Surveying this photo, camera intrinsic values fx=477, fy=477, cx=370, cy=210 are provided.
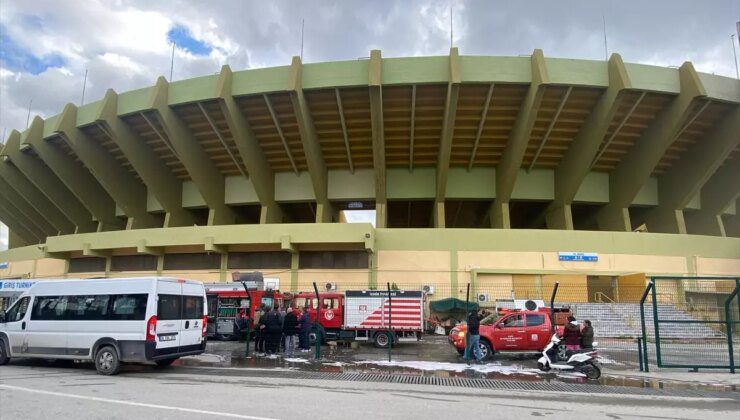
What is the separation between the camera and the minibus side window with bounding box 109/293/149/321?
35.6 ft

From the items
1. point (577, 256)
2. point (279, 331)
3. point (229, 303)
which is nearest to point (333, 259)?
point (229, 303)

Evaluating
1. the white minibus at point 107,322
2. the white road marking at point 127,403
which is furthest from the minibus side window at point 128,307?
the white road marking at point 127,403

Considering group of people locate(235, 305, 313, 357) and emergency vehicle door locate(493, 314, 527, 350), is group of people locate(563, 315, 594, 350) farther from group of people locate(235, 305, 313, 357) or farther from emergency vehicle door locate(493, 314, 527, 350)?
group of people locate(235, 305, 313, 357)

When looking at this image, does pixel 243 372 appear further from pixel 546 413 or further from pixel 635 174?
pixel 635 174

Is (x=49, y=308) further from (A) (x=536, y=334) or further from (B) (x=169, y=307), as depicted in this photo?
(A) (x=536, y=334)

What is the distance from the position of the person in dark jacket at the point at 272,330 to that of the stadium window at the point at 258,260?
1233 centimetres

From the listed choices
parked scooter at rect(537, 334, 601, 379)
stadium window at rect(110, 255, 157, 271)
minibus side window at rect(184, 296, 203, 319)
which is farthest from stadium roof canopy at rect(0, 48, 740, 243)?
parked scooter at rect(537, 334, 601, 379)

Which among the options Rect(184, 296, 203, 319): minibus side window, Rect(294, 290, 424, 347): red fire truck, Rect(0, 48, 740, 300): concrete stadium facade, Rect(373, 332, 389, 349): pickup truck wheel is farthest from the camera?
Rect(0, 48, 740, 300): concrete stadium facade

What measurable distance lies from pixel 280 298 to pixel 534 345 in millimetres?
10442

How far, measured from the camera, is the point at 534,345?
14797mm

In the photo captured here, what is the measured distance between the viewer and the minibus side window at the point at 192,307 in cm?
1189

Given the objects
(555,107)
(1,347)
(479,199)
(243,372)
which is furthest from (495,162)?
(1,347)

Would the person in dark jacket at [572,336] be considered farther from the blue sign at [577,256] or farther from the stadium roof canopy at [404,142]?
the blue sign at [577,256]

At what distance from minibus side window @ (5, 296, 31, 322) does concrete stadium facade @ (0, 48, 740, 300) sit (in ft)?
47.6
